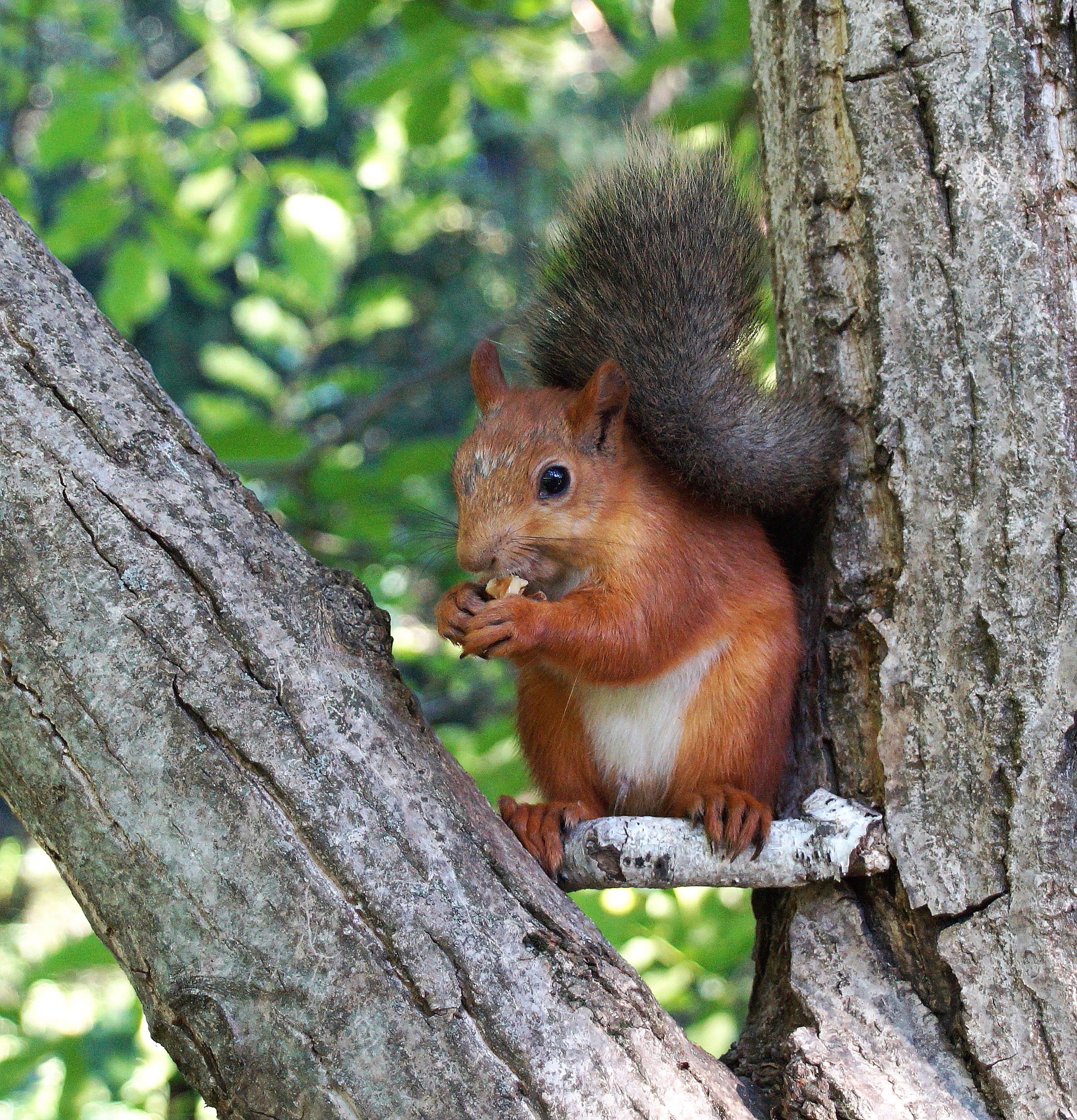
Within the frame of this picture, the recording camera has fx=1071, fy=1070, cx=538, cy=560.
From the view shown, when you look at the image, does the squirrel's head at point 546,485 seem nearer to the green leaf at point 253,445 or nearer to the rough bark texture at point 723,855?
the rough bark texture at point 723,855

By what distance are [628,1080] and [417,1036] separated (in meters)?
0.18

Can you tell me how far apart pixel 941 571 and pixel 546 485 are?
50 centimetres

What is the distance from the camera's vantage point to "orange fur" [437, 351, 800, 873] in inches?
50.6

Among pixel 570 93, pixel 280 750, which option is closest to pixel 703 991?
pixel 280 750

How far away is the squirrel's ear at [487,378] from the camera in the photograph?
1.56 metres

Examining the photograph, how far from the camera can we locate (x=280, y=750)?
911 mm

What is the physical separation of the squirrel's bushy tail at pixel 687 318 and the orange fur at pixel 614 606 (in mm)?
63

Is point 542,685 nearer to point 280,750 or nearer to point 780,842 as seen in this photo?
point 780,842

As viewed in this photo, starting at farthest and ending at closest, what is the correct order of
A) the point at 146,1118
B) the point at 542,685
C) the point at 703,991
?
the point at 703,991
the point at 146,1118
the point at 542,685

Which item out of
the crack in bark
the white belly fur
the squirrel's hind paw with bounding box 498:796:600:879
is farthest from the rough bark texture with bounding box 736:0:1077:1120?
the crack in bark

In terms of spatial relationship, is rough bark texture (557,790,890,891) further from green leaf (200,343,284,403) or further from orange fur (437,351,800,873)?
green leaf (200,343,284,403)

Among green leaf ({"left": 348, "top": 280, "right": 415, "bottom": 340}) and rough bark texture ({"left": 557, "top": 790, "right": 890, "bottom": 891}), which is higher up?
green leaf ({"left": 348, "top": 280, "right": 415, "bottom": 340})

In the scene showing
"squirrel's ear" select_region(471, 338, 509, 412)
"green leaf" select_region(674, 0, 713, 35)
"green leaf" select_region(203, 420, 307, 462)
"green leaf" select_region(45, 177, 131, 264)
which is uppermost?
"green leaf" select_region(674, 0, 713, 35)

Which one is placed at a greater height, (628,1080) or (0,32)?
(0,32)
